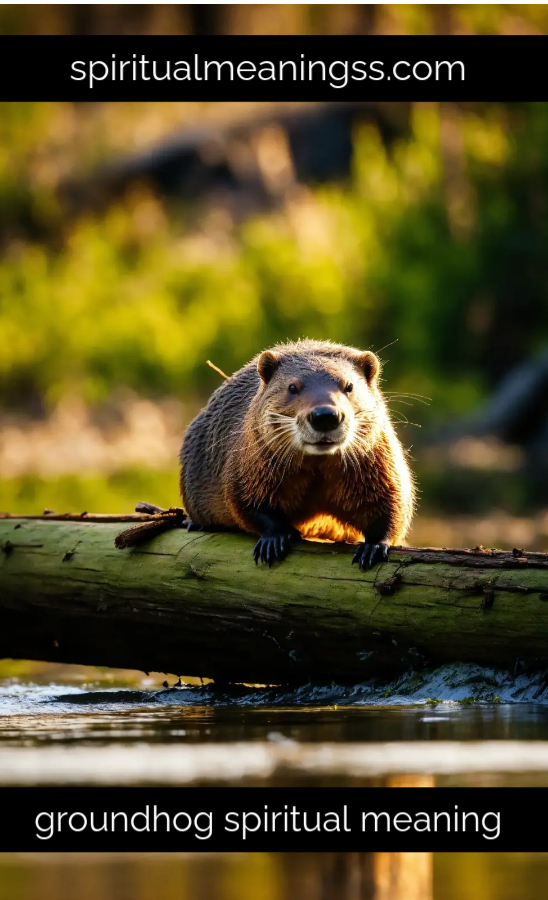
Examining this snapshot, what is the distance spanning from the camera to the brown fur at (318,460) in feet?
21.2

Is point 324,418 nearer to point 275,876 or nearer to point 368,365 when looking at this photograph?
point 368,365

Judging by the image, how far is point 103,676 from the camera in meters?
8.18

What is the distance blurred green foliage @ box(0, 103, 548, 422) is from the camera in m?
22.7

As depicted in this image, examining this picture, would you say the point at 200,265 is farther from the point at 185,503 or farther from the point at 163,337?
the point at 185,503

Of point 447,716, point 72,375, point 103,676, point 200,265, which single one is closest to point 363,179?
point 200,265

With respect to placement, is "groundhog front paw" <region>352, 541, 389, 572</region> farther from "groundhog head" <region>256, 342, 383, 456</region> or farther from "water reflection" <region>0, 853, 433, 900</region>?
"water reflection" <region>0, 853, 433, 900</region>

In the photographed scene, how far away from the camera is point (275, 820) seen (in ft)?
14.3

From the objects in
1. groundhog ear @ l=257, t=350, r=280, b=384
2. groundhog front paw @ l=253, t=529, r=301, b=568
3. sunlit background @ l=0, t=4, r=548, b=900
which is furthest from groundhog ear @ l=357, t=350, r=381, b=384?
sunlit background @ l=0, t=4, r=548, b=900

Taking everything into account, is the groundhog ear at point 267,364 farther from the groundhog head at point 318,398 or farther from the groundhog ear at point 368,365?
the groundhog ear at point 368,365

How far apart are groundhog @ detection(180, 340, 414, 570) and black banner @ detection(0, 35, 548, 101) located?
259 centimetres

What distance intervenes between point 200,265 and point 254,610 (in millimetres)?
19950

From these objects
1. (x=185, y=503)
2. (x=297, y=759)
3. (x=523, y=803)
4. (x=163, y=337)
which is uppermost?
(x=163, y=337)

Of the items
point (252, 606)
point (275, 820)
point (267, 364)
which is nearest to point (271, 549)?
point (252, 606)

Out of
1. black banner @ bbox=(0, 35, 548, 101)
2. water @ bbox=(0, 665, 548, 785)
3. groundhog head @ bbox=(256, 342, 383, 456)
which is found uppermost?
black banner @ bbox=(0, 35, 548, 101)
